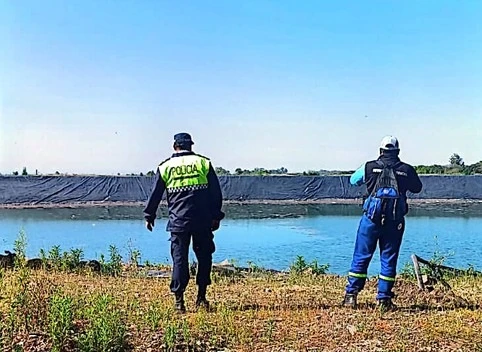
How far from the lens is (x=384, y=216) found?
17.7 ft

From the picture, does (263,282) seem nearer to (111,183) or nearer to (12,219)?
(12,219)

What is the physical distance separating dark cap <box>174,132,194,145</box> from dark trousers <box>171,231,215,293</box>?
0.73 metres

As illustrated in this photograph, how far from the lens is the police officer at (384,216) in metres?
5.39

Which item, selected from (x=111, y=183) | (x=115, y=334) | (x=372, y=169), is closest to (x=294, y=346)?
(x=115, y=334)

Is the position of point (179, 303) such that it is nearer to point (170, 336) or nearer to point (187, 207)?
point (187, 207)

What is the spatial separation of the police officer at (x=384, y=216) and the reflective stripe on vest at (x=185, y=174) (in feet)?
4.45

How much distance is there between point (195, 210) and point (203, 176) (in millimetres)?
280

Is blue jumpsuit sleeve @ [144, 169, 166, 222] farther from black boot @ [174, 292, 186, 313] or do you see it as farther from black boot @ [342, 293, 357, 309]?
black boot @ [342, 293, 357, 309]

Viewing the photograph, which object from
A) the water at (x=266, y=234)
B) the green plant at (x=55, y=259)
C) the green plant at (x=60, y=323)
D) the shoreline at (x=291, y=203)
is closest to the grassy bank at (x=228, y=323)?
the green plant at (x=60, y=323)

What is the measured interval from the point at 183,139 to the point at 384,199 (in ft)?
5.60

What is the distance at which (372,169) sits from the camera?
17.9 ft

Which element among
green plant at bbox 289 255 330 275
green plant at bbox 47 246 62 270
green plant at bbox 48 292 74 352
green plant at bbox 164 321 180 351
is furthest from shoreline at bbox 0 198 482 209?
green plant at bbox 164 321 180 351

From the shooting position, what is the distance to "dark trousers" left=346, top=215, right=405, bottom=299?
5.41m

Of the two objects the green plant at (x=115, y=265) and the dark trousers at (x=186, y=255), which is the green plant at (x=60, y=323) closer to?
the dark trousers at (x=186, y=255)
